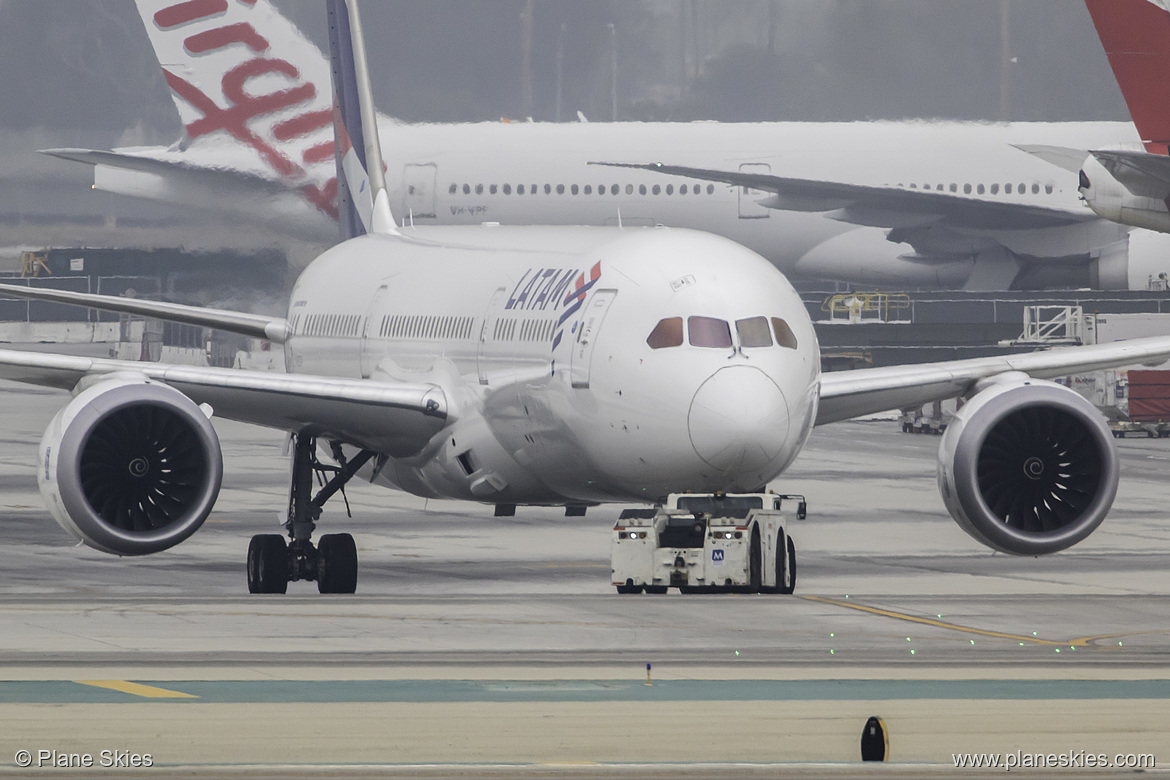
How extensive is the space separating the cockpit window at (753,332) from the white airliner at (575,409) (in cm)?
2

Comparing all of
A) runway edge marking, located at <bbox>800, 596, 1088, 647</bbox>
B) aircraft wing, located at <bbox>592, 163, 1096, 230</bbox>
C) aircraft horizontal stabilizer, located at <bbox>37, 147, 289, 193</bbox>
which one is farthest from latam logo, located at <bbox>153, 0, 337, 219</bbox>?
runway edge marking, located at <bbox>800, 596, 1088, 647</bbox>

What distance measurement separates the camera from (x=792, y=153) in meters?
60.7

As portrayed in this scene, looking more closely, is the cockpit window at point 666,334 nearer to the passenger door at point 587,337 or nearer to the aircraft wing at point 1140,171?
the passenger door at point 587,337

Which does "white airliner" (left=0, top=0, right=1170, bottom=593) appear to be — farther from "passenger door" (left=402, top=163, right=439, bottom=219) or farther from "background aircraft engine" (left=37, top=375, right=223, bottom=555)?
"passenger door" (left=402, top=163, right=439, bottom=219)

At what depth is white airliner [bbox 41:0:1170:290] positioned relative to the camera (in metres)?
57.3

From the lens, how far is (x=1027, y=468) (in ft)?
64.5

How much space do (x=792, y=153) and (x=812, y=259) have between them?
3.89 metres

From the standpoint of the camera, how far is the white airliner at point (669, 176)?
5734 cm

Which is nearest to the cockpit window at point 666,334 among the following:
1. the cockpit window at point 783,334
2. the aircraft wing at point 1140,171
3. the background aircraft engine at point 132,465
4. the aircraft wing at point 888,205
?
the cockpit window at point 783,334

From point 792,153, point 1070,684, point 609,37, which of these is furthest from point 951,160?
point 1070,684

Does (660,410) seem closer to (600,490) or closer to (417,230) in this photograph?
(600,490)

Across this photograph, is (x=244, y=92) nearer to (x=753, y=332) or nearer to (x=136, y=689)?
(x=753, y=332)

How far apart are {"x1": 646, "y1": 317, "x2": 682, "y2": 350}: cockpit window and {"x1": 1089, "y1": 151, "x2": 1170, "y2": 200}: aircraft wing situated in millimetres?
21667

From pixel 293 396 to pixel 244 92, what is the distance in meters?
47.4
